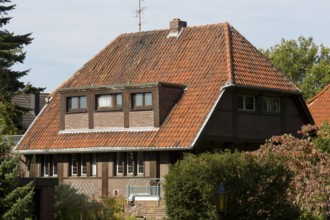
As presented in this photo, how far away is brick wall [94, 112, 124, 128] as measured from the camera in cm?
4706

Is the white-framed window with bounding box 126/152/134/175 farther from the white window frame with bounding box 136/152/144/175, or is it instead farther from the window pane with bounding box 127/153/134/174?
the white window frame with bounding box 136/152/144/175

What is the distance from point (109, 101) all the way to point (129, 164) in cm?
314

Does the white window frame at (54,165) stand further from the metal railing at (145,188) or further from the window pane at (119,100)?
the metal railing at (145,188)

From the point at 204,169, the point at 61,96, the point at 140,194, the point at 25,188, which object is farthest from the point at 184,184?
the point at 61,96

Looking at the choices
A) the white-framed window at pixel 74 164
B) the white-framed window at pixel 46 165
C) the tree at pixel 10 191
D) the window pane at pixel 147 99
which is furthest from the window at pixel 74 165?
the tree at pixel 10 191

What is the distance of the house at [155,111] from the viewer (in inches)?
1791

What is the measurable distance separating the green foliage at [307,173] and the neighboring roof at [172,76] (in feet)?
17.9

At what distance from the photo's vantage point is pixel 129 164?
153 feet

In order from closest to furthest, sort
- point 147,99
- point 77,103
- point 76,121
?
point 147,99, point 77,103, point 76,121

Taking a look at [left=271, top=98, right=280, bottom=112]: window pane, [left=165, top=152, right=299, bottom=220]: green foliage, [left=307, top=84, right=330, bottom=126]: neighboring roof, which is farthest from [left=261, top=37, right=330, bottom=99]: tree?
[left=165, top=152, right=299, bottom=220]: green foliage

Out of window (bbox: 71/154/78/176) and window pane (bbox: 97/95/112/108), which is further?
window (bbox: 71/154/78/176)

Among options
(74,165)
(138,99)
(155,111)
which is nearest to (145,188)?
(155,111)

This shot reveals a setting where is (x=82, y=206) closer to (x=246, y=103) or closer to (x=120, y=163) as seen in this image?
(x=120, y=163)

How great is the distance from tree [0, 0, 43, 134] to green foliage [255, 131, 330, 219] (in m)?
19.4
